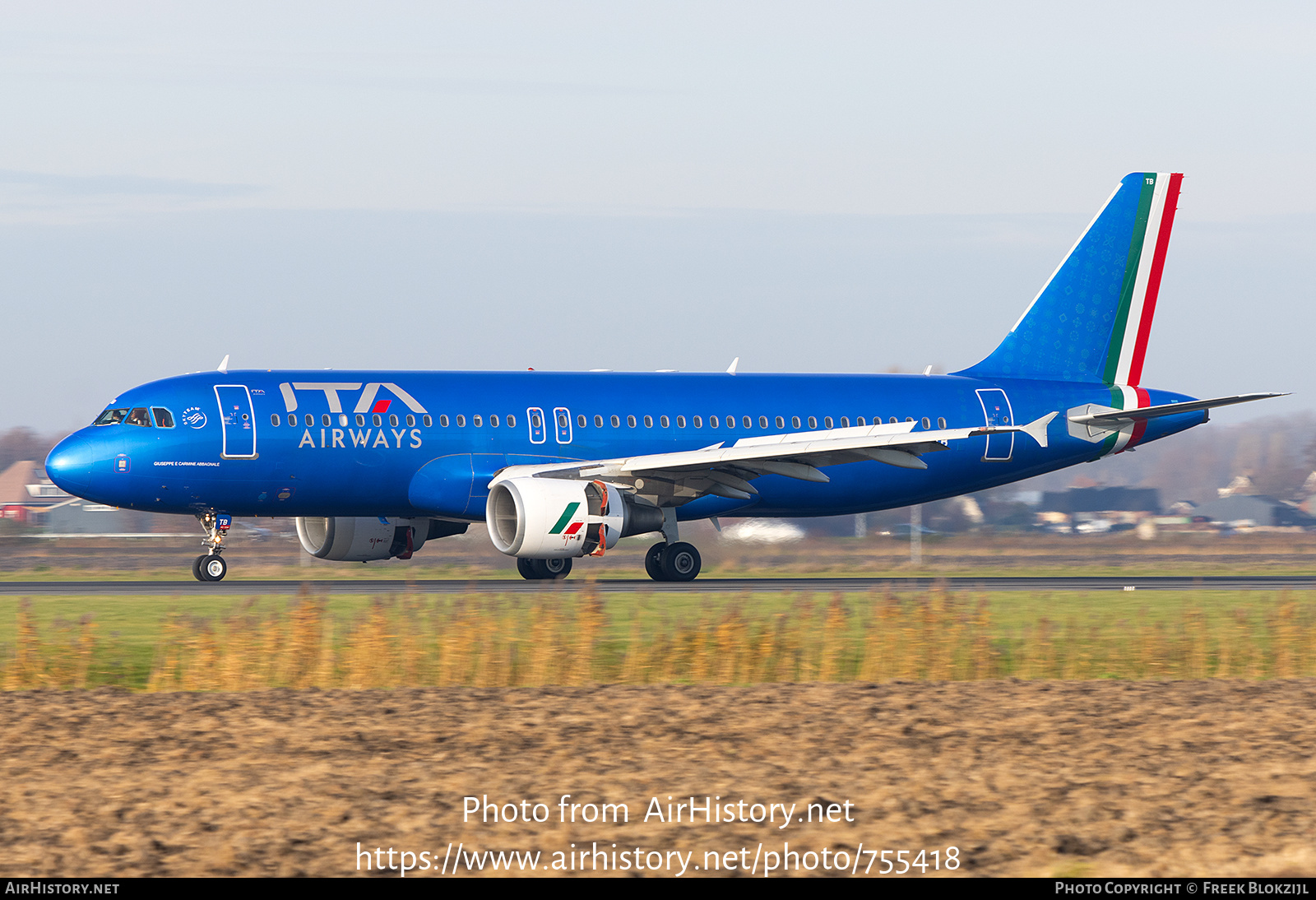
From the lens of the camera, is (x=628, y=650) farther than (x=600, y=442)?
No

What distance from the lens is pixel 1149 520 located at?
211 ft

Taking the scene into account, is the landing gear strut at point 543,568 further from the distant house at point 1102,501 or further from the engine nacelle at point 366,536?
the distant house at point 1102,501

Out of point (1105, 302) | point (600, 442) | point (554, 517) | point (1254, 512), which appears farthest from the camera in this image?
point (1254, 512)

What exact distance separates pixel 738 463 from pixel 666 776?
2040 centimetres

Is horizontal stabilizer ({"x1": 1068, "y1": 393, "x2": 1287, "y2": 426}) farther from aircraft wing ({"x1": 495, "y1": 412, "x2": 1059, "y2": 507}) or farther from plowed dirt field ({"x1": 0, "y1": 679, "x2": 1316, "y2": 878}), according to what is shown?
plowed dirt field ({"x1": 0, "y1": 679, "x2": 1316, "y2": 878})

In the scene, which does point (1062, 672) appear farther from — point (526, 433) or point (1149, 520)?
point (1149, 520)

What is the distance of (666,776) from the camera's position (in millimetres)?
11195

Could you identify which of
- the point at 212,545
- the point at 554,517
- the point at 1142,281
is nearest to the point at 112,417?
the point at 212,545

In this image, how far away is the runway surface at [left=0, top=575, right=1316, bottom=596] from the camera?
91.7 ft

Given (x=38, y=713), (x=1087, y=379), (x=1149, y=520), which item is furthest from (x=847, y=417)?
(x=1149, y=520)

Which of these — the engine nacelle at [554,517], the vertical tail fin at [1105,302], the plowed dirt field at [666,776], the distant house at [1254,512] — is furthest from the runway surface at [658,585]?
the distant house at [1254,512]

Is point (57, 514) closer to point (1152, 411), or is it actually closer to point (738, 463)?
point (738, 463)
